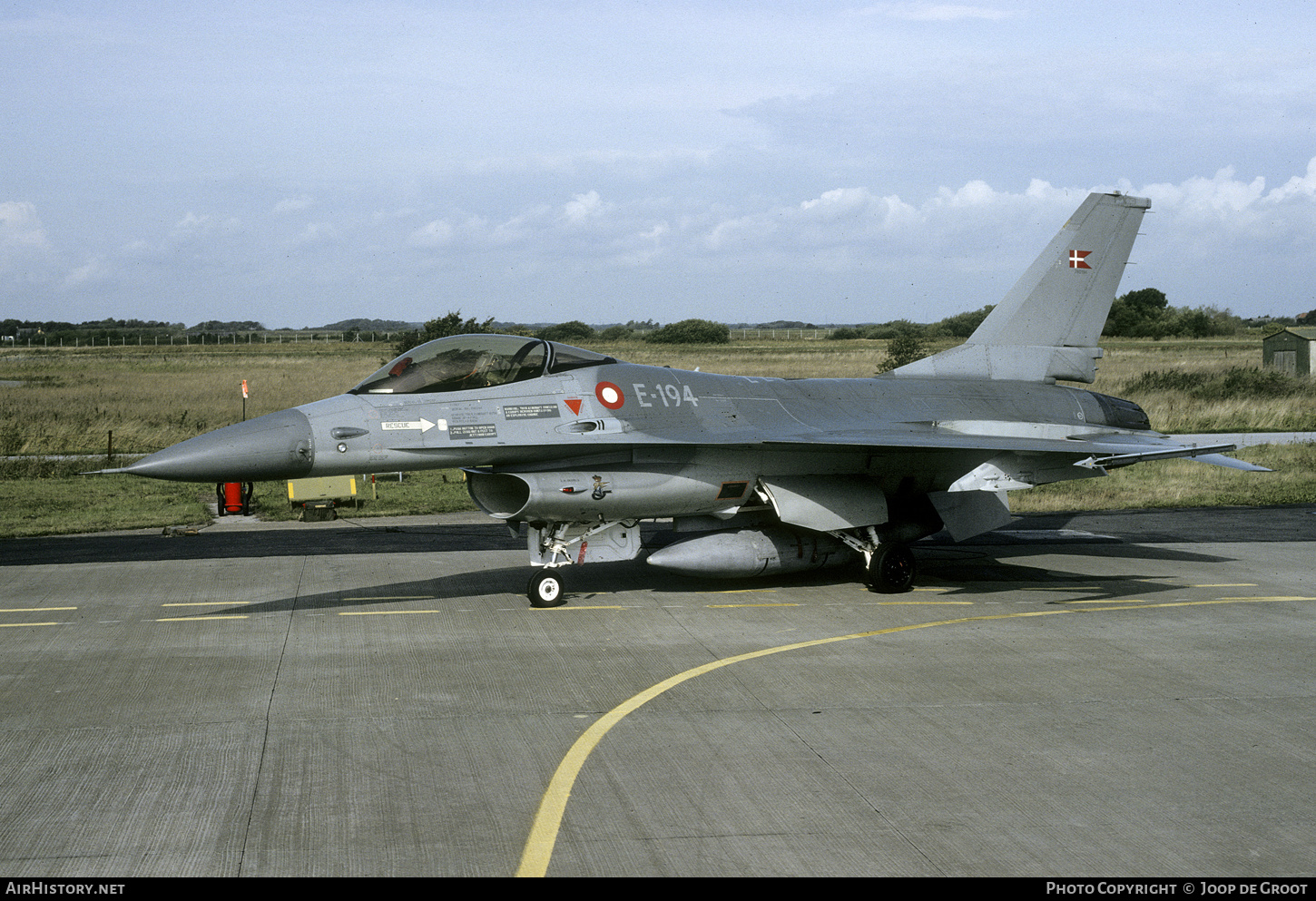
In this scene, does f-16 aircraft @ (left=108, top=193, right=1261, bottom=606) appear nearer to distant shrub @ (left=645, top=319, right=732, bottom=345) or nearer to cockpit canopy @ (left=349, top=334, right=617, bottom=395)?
cockpit canopy @ (left=349, top=334, right=617, bottom=395)

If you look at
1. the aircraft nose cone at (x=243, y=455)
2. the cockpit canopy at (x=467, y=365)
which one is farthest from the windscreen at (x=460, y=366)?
the aircraft nose cone at (x=243, y=455)

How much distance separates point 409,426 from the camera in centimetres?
1109

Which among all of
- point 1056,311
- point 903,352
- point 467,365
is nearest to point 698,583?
point 467,365

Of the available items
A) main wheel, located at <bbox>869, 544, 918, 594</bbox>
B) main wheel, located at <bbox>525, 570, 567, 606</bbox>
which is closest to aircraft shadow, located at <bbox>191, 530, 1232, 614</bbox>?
main wheel, located at <bbox>869, 544, 918, 594</bbox>

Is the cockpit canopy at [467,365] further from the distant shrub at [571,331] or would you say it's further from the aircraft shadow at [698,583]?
A: the distant shrub at [571,331]

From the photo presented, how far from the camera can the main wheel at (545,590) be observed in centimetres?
1184

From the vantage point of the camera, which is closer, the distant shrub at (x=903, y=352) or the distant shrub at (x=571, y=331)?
the distant shrub at (x=903, y=352)

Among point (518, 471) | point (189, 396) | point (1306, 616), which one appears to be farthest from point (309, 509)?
point (189, 396)

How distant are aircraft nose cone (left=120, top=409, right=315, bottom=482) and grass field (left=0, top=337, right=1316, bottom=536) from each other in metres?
9.62

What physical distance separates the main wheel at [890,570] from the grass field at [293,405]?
892cm

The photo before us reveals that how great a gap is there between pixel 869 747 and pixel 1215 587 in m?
8.07

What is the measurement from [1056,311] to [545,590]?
9.07 meters

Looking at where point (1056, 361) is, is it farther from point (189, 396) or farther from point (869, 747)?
point (189, 396)
